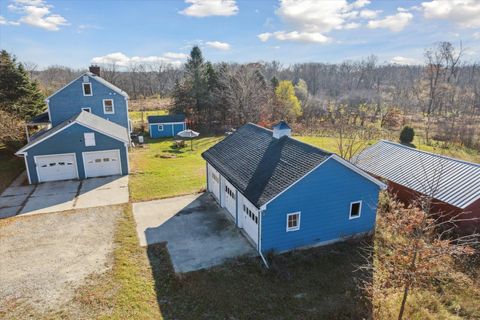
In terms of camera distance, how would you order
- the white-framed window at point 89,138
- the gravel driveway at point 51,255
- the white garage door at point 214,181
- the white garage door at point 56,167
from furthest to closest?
the white-framed window at point 89,138 → the white garage door at point 56,167 → the white garage door at point 214,181 → the gravel driveway at point 51,255

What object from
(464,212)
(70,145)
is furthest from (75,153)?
(464,212)

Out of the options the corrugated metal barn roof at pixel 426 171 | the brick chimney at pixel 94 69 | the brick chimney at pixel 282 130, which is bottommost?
the corrugated metal barn roof at pixel 426 171

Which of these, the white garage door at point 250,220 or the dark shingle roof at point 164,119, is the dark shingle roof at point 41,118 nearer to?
the dark shingle roof at point 164,119

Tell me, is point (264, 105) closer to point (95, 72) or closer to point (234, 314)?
point (95, 72)

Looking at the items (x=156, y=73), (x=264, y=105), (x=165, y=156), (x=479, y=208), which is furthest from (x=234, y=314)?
(x=156, y=73)

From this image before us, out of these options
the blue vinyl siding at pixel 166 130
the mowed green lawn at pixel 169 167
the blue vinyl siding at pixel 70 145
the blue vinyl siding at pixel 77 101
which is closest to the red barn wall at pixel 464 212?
the mowed green lawn at pixel 169 167

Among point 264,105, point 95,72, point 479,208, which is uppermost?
point 95,72

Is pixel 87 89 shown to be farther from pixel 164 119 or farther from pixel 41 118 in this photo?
pixel 164 119
